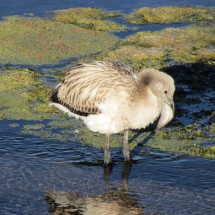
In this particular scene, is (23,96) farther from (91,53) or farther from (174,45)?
(174,45)

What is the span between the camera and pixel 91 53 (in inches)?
661

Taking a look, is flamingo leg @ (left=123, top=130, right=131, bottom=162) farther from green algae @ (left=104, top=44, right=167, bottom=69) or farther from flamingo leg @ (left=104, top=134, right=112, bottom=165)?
green algae @ (left=104, top=44, right=167, bottom=69)

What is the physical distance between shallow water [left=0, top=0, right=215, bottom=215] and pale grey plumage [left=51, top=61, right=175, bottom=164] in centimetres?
50

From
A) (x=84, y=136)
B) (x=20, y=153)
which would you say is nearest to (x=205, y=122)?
(x=84, y=136)

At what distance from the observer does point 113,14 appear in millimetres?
19719

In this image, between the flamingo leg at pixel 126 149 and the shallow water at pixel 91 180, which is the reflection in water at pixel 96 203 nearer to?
the shallow water at pixel 91 180

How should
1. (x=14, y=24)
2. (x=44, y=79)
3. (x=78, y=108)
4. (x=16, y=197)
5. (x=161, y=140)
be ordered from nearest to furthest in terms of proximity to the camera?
(x=16, y=197)
(x=78, y=108)
(x=161, y=140)
(x=44, y=79)
(x=14, y=24)

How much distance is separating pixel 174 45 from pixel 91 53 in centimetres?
213

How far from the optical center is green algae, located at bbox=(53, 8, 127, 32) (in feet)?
61.5

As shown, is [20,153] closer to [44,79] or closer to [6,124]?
[6,124]

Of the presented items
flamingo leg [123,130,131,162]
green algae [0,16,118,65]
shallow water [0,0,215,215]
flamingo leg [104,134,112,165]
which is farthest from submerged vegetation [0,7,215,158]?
flamingo leg [104,134,112,165]

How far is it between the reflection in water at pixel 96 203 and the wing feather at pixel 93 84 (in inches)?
54.5

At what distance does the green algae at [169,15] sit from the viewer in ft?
63.0

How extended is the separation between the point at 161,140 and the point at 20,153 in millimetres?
2466
